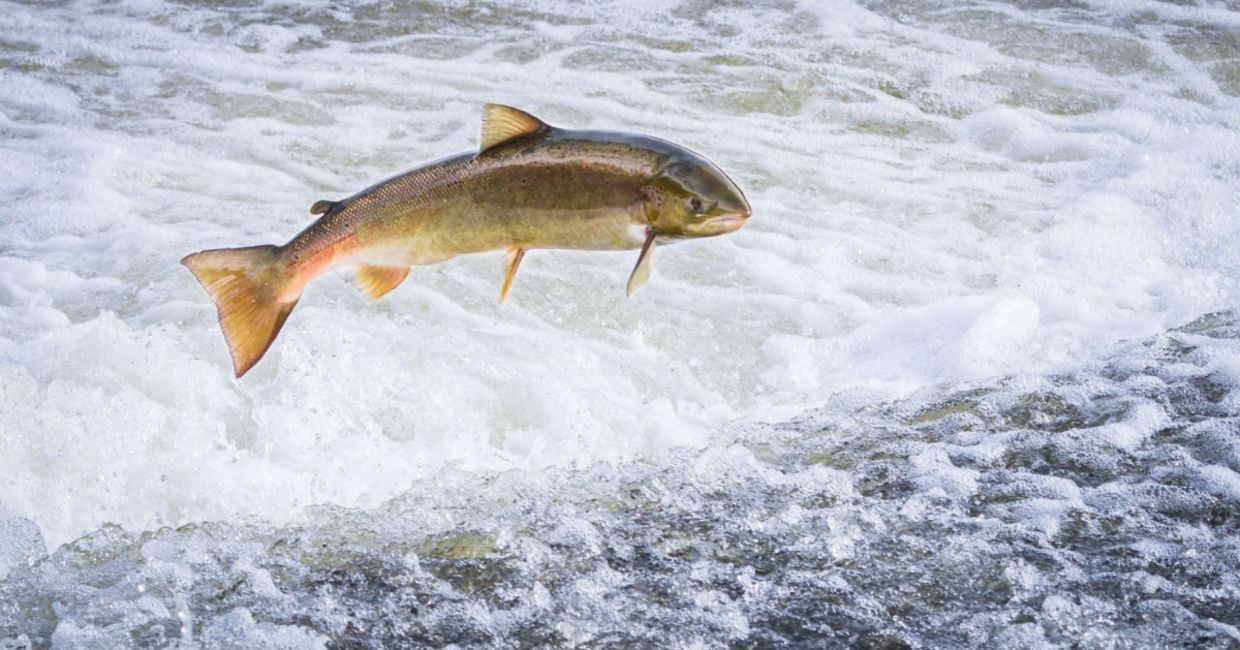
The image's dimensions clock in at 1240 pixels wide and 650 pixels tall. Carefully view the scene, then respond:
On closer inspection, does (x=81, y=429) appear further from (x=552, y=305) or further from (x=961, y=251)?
(x=961, y=251)

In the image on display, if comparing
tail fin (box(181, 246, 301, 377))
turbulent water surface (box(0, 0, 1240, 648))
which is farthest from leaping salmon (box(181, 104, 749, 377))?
turbulent water surface (box(0, 0, 1240, 648))

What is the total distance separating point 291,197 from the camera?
5121mm

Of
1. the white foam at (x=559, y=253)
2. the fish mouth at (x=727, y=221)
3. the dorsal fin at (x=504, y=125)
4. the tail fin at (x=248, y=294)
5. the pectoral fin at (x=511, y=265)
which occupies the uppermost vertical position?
the dorsal fin at (x=504, y=125)

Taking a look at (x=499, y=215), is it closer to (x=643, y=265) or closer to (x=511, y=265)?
(x=511, y=265)

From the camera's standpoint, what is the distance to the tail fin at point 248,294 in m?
1.92

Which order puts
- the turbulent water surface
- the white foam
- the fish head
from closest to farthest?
the fish head, the turbulent water surface, the white foam

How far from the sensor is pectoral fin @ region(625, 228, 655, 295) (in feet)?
5.66

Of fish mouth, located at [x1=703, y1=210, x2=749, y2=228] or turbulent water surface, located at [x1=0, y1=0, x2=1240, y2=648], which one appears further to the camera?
turbulent water surface, located at [x1=0, y1=0, x2=1240, y2=648]

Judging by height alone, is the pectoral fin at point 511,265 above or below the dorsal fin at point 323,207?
below

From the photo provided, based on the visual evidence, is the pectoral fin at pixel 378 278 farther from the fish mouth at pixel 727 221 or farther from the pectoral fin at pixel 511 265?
the fish mouth at pixel 727 221

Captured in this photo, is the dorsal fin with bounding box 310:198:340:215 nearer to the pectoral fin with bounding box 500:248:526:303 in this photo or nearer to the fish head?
the pectoral fin with bounding box 500:248:526:303

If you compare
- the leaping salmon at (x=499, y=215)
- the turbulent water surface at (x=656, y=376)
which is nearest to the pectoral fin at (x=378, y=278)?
the leaping salmon at (x=499, y=215)

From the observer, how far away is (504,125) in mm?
1851

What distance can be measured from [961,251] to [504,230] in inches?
129
